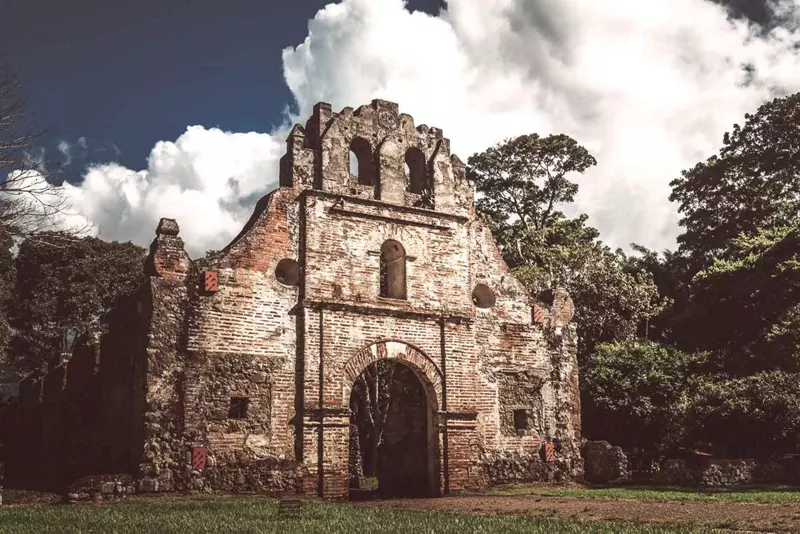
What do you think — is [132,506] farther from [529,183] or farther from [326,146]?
[529,183]

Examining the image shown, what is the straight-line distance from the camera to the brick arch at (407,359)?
16.2m

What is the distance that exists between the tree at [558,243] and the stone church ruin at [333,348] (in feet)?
34.9

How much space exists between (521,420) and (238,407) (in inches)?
266

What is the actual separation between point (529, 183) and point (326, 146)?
2132 cm

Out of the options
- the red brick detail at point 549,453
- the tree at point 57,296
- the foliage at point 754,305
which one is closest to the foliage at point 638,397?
the foliage at point 754,305

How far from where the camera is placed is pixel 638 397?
22.7 meters

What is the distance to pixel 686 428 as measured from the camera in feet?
72.4

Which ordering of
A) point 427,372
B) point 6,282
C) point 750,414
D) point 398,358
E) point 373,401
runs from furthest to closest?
1. point 6,282
2. point 373,401
3. point 750,414
4. point 427,372
5. point 398,358

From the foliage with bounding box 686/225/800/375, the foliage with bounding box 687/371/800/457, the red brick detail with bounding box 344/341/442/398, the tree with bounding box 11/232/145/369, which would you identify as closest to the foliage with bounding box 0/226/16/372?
the tree with bounding box 11/232/145/369

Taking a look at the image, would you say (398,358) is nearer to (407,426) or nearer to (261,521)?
(407,426)

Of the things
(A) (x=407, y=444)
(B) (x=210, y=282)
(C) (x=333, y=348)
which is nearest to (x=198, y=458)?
(B) (x=210, y=282)

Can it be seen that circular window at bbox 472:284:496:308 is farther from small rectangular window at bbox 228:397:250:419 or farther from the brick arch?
small rectangular window at bbox 228:397:250:419

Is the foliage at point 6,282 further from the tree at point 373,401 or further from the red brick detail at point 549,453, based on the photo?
the red brick detail at point 549,453

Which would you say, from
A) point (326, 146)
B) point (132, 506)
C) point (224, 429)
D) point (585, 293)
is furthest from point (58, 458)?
point (585, 293)
